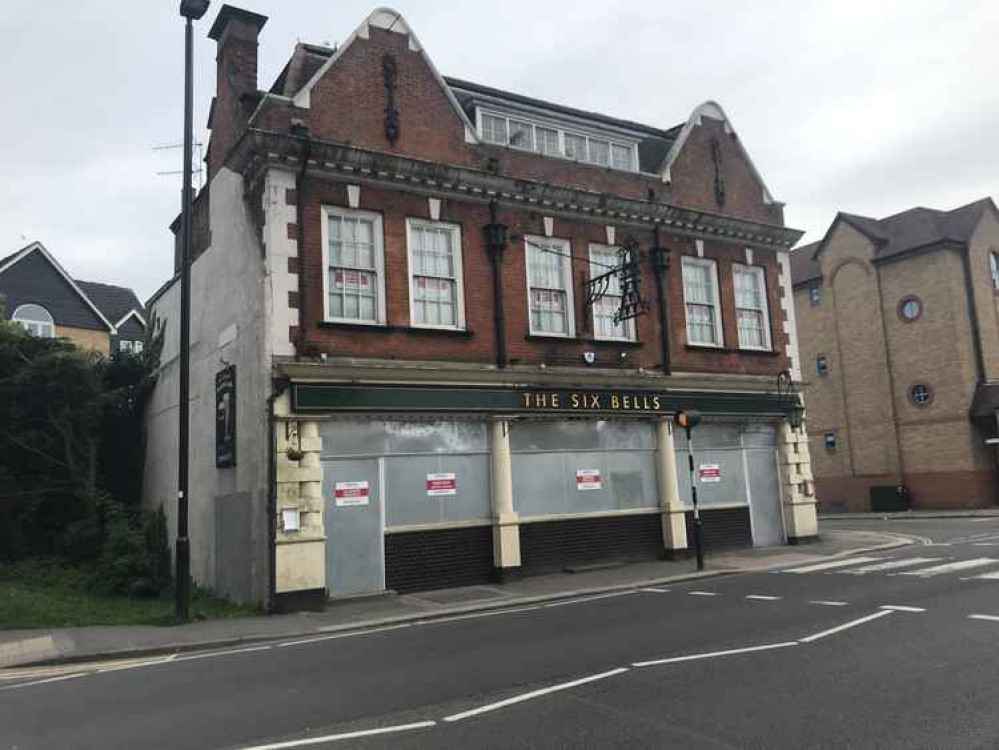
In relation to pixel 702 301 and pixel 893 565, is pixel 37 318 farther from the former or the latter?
pixel 893 565

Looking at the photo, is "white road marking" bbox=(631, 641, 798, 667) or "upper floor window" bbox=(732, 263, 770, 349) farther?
"upper floor window" bbox=(732, 263, 770, 349)

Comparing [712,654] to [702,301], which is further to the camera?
[702,301]

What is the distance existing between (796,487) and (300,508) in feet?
42.4

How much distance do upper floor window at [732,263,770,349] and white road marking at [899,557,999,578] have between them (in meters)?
7.68

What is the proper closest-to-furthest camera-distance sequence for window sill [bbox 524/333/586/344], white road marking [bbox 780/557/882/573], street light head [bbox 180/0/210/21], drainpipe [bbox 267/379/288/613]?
street light head [bbox 180/0/210/21]
drainpipe [bbox 267/379/288/613]
white road marking [bbox 780/557/882/573]
window sill [bbox 524/333/586/344]

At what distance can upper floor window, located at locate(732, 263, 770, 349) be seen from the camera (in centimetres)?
2103

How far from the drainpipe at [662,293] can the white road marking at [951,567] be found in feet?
22.9

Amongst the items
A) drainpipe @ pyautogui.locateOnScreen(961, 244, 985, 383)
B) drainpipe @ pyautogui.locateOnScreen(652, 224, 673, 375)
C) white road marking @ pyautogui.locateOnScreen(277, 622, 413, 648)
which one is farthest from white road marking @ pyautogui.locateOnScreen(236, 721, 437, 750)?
drainpipe @ pyautogui.locateOnScreen(961, 244, 985, 383)

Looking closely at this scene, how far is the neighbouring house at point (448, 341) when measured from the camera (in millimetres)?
14625

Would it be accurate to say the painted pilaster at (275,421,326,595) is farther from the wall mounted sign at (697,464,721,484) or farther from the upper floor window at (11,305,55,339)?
the upper floor window at (11,305,55,339)

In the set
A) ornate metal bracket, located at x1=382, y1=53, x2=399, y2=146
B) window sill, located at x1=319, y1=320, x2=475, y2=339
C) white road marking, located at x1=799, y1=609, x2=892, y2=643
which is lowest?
white road marking, located at x1=799, y1=609, x2=892, y2=643

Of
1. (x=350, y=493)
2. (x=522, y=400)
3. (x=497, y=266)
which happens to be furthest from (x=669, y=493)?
(x=350, y=493)

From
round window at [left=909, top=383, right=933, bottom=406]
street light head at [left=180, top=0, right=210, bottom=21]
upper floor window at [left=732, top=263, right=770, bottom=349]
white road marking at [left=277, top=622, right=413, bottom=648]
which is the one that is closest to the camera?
white road marking at [left=277, top=622, right=413, bottom=648]

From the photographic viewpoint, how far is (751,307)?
2131cm
